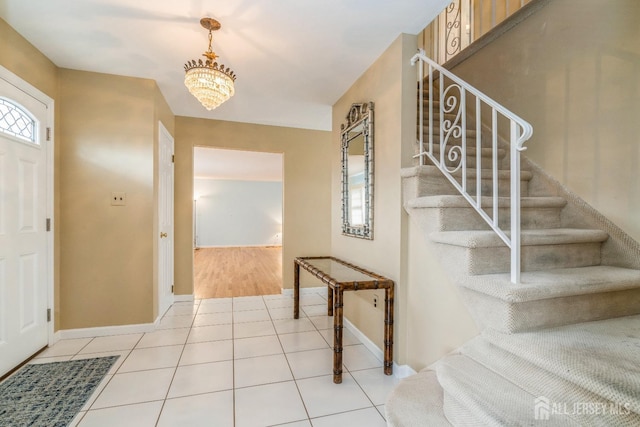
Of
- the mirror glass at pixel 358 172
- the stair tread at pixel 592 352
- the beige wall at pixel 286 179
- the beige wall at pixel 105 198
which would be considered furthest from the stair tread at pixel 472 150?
the beige wall at pixel 105 198

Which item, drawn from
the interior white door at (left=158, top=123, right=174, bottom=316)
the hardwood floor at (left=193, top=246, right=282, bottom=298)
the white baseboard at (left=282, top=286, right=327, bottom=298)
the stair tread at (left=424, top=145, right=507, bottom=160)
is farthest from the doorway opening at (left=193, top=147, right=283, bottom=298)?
the stair tread at (left=424, top=145, right=507, bottom=160)

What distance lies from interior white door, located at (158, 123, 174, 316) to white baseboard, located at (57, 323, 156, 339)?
0.28 m

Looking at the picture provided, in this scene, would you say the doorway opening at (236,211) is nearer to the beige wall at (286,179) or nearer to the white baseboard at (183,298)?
the beige wall at (286,179)

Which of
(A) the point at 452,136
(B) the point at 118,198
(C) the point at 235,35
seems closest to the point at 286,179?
(B) the point at 118,198

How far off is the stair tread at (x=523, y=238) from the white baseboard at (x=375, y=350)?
1057mm

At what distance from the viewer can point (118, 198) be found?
8.87ft

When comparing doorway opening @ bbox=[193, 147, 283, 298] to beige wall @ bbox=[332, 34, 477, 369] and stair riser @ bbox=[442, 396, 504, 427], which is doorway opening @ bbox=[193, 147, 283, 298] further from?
stair riser @ bbox=[442, 396, 504, 427]

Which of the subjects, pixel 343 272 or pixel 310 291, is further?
pixel 310 291

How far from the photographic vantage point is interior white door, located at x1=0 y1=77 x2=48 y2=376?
6.54ft

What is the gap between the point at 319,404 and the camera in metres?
1.73

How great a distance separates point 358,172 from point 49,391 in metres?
2.80

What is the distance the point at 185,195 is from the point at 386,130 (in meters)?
2.85

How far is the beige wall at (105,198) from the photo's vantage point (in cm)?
260

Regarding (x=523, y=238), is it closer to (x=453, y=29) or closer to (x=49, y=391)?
(x=453, y=29)
